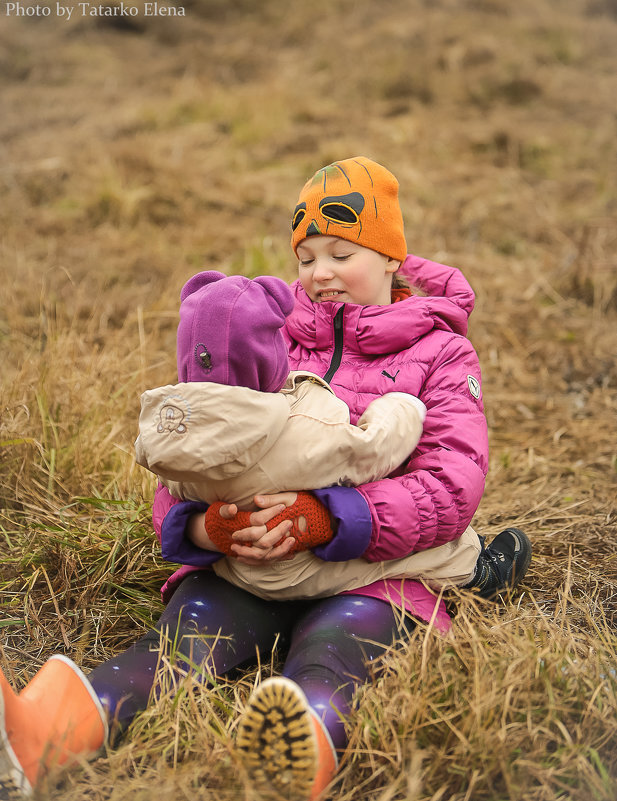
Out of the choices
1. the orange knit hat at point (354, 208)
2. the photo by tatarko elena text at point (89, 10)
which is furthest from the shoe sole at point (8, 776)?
the photo by tatarko elena text at point (89, 10)

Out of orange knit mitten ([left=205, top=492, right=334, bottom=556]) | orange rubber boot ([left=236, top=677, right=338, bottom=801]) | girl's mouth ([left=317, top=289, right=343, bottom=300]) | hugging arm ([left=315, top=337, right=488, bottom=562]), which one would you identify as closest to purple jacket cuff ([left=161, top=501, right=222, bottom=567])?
orange knit mitten ([left=205, top=492, right=334, bottom=556])

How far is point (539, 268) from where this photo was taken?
5348 mm

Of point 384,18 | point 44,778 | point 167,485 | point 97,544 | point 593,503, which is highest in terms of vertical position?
point 384,18

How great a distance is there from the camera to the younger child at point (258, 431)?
1.63 m

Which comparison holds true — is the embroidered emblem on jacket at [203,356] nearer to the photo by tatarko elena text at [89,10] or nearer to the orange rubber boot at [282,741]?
the orange rubber boot at [282,741]

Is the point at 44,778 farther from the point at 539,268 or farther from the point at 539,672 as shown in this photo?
the point at 539,268

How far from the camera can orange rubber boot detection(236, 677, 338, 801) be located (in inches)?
56.0

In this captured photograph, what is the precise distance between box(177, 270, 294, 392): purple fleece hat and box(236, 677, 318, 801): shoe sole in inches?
24.6

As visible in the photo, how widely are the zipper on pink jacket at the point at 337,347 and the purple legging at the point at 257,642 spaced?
0.62m

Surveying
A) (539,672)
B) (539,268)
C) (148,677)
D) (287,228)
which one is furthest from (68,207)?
(539,672)

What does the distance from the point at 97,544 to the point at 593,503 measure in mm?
1763

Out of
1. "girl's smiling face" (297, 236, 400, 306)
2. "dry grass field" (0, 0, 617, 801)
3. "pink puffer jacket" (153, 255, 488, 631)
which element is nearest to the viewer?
"dry grass field" (0, 0, 617, 801)

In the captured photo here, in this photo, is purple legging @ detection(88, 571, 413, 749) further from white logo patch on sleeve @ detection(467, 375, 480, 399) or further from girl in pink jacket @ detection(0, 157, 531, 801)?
white logo patch on sleeve @ detection(467, 375, 480, 399)

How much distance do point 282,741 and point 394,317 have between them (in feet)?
3.73
